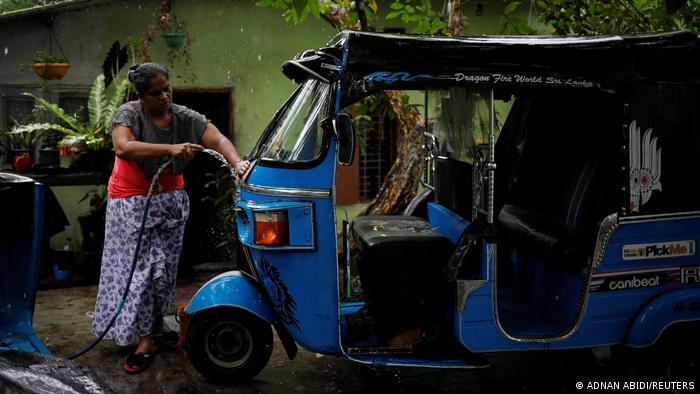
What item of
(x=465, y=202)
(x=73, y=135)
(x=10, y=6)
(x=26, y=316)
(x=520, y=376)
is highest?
(x=10, y=6)

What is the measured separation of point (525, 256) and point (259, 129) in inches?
220

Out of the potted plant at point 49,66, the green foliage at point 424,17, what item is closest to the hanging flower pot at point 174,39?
the potted plant at point 49,66

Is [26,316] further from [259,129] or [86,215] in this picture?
[259,129]

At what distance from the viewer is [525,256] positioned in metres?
5.77

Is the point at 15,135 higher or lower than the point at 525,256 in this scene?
higher

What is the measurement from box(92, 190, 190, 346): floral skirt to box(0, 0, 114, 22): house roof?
4.22 meters

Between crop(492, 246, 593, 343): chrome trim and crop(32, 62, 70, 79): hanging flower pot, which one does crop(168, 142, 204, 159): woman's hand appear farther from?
crop(32, 62, 70, 79): hanging flower pot

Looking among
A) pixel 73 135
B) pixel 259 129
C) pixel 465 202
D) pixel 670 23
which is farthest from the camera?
pixel 259 129

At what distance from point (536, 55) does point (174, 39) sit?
239 inches

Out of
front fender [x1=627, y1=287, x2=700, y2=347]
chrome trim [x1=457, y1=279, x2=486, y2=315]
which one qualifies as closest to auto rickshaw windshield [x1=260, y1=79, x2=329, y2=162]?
chrome trim [x1=457, y1=279, x2=486, y2=315]

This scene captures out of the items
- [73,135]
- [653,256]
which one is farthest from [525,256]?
[73,135]

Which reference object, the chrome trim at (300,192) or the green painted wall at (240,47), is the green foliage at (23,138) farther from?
the chrome trim at (300,192)

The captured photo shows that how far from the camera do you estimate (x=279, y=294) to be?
188 inches

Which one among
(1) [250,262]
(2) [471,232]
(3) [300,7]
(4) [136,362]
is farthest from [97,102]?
(2) [471,232]
